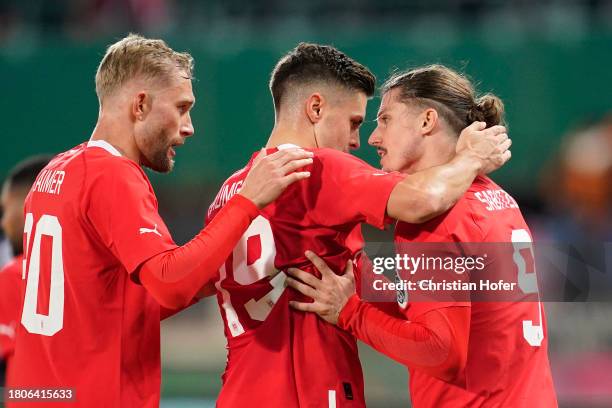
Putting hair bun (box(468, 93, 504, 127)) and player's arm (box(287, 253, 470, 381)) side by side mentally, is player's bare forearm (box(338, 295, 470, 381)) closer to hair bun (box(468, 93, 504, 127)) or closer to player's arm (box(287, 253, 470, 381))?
player's arm (box(287, 253, 470, 381))

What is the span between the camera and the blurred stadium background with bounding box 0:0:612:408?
1021cm

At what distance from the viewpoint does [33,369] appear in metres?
3.60

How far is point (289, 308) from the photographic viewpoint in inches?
145

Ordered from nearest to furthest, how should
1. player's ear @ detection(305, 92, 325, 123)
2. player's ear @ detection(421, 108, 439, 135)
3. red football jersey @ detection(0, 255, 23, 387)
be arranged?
1. player's ear @ detection(421, 108, 439, 135)
2. player's ear @ detection(305, 92, 325, 123)
3. red football jersey @ detection(0, 255, 23, 387)

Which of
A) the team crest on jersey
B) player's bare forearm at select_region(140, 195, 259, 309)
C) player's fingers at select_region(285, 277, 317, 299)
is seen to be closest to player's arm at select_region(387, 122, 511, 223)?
the team crest on jersey

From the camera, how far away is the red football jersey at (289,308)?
3.58 meters

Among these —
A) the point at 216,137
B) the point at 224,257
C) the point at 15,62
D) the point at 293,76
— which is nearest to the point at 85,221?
the point at 224,257

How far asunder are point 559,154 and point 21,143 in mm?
6853

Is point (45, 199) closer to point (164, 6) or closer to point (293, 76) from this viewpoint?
point (293, 76)

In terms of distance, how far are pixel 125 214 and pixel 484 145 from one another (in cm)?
151

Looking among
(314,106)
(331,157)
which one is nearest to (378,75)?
(314,106)

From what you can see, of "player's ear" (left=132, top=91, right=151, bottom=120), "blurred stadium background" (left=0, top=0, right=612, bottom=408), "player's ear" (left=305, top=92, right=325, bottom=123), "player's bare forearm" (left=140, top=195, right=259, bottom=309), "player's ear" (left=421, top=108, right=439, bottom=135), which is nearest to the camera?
"player's bare forearm" (left=140, top=195, right=259, bottom=309)

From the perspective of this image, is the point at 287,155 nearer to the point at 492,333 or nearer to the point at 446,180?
the point at 446,180

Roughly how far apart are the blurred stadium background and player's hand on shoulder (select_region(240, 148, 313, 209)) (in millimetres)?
6560
